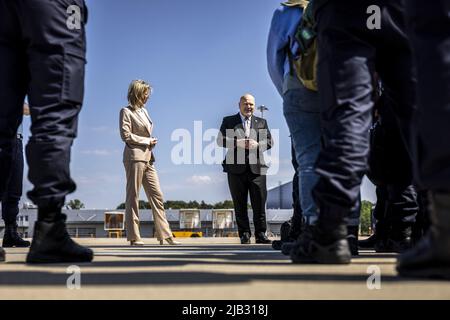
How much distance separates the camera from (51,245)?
7.42ft

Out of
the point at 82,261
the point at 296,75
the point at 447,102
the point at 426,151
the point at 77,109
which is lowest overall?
the point at 82,261

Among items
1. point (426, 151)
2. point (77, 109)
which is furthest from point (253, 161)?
point (426, 151)

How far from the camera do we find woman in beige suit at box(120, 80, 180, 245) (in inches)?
213

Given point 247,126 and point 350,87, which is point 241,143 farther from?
point 350,87

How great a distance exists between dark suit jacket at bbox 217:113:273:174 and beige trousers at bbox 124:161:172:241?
1.23 meters

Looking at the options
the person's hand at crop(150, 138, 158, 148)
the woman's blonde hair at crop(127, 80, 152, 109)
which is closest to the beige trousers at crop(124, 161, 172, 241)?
the person's hand at crop(150, 138, 158, 148)

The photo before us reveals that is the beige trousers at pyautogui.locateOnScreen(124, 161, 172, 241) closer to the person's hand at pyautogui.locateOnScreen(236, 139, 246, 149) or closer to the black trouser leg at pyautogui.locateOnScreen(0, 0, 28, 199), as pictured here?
the person's hand at pyautogui.locateOnScreen(236, 139, 246, 149)

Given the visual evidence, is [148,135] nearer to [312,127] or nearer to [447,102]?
[312,127]

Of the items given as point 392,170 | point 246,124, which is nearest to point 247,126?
point 246,124

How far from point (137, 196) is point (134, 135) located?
659 millimetres

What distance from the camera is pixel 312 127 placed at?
2969 millimetres

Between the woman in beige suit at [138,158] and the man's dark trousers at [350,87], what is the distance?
342cm
